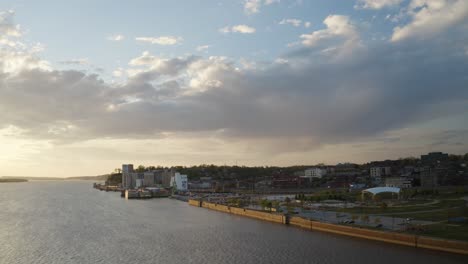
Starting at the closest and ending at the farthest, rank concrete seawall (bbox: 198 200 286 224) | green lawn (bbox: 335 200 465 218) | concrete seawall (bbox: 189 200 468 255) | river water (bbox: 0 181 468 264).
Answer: concrete seawall (bbox: 189 200 468 255), river water (bbox: 0 181 468 264), green lawn (bbox: 335 200 465 218), concrete seawall (bbox: 198 200 286 224)

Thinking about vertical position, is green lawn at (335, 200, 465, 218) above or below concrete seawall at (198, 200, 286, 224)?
above

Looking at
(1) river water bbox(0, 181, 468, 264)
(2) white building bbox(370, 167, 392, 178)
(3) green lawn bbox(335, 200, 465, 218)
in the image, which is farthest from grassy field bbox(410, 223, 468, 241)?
(2) white building bbox(370, 167, 392, 178)

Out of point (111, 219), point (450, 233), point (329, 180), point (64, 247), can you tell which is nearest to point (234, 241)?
point (64, 247)

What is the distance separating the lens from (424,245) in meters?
37.6

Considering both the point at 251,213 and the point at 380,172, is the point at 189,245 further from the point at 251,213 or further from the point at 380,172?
the point at 380,172

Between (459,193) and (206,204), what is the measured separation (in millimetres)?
53849

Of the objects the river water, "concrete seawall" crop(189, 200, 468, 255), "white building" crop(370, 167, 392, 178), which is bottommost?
the river water

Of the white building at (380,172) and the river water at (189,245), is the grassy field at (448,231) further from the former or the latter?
the white building at (380,172)

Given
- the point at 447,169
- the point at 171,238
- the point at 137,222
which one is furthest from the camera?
the point at 447,169

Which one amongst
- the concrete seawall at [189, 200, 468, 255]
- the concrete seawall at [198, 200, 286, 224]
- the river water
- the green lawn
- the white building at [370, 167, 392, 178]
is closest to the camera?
the concrete seawall at [189, 200, 468, 255]

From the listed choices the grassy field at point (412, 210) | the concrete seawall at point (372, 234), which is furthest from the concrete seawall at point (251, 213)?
the grassy field at point (412, 210)

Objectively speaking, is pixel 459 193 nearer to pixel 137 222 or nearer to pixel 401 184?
pixel 401 184

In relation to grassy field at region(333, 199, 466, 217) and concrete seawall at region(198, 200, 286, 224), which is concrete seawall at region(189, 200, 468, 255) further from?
grassy field at region(333, 199, 466, 217)

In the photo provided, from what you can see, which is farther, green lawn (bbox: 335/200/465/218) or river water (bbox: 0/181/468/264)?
green lawn (bbox: 335/200/465/218)
